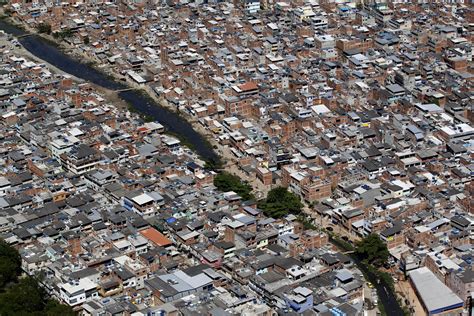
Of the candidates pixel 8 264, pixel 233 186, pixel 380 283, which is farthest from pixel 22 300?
pixel 380 283

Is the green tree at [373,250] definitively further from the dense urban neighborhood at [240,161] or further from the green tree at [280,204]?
the green tree at [280,204]

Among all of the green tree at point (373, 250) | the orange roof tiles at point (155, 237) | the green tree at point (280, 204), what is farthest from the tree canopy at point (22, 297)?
the green tree at point (373, 250)

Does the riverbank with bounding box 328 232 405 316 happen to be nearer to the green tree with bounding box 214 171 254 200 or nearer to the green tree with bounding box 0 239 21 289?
the green tree with bounding box 214 171 254 200

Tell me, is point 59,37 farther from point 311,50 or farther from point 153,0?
point 311,50

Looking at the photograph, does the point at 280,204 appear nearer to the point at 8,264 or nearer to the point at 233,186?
the point at 233,186

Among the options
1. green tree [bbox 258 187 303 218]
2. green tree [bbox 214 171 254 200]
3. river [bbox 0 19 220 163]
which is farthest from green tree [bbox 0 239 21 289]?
river [bbox 0 19 220 163]

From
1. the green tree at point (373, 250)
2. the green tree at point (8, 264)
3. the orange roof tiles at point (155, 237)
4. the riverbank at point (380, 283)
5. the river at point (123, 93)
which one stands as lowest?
the river at point (123, 93)

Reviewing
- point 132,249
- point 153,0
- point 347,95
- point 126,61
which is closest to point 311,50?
point 347,95
